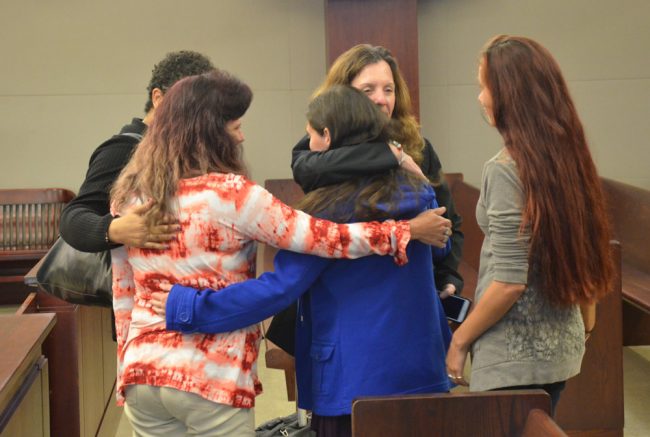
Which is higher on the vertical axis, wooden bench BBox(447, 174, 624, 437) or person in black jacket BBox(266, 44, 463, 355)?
person in black jacket BBox(266, 44, 463, 355)

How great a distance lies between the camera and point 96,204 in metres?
2.23

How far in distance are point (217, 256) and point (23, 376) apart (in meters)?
0.79

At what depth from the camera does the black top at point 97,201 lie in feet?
6.77

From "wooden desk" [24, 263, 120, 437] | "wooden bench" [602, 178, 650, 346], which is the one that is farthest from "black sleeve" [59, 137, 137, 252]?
"wooden bench" [602, 178, 650, 346]

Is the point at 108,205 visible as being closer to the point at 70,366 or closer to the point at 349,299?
the point at 349,299

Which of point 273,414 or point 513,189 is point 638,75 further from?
point 513,189

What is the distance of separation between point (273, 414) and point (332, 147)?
245cm

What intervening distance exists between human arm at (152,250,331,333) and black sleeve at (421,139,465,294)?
2.28ft

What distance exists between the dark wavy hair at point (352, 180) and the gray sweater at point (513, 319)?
0.21m

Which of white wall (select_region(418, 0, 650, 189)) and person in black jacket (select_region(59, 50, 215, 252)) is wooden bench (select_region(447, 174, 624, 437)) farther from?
white wall (select_region(418, 0, 650, 189))

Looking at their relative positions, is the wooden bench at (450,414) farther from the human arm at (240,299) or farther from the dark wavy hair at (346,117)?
the dark wavy hair at (346,117)

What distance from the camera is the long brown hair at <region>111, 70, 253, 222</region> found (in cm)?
183

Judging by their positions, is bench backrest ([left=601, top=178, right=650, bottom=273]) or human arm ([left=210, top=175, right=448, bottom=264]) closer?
human arm ([left=210, top=175, right=448, bottom=264])

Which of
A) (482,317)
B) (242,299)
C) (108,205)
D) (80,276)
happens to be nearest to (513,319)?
(482,317)
